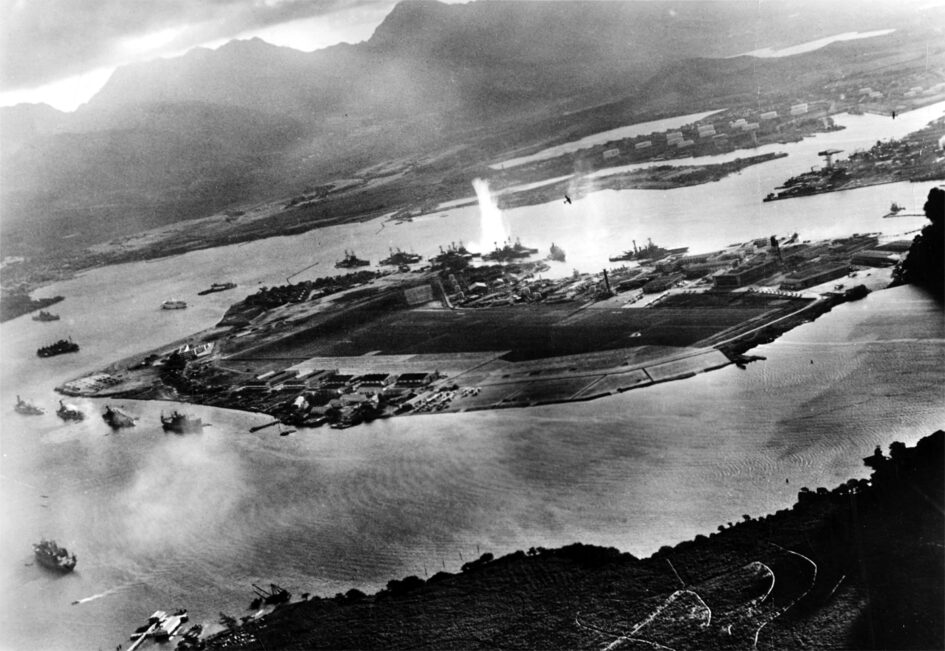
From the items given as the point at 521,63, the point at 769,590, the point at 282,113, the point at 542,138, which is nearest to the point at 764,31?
the point at 521,63

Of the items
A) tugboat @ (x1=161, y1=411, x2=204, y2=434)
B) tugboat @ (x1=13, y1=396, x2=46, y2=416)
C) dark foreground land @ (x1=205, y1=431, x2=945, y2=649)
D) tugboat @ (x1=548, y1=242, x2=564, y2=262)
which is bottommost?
dark foreground land @ (x1=205, y1=431, x2=945, y2=649)

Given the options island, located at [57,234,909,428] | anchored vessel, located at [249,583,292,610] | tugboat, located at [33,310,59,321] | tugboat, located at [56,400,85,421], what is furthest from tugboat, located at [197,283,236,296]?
anchored vessel, located at [249,583,292,610]

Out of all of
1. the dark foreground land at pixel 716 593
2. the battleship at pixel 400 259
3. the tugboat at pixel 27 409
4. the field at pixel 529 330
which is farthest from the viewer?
the battleship at pixel 400 259

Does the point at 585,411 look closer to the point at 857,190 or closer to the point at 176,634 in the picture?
the point at 176,634

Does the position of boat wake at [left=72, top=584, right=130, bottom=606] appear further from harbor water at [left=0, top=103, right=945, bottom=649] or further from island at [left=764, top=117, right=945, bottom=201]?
island at [left=764, top=117, right=945, bottom=201]

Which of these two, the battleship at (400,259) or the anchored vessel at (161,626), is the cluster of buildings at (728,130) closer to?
the battleship at (400,259)

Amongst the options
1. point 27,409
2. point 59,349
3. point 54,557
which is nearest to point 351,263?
point 59,349

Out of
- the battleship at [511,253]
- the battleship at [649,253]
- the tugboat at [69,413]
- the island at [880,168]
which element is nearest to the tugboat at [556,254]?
the battleship at [511,253]
